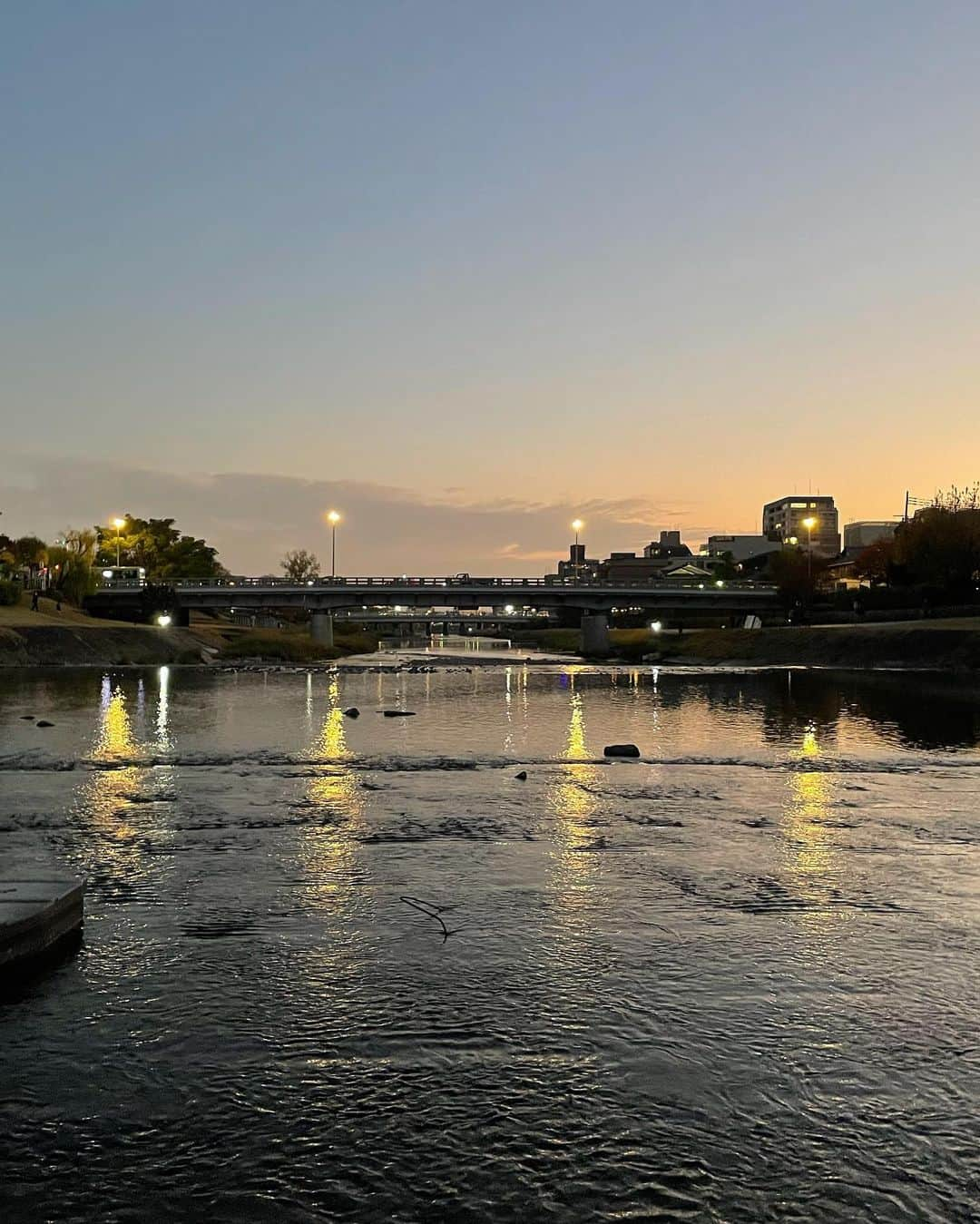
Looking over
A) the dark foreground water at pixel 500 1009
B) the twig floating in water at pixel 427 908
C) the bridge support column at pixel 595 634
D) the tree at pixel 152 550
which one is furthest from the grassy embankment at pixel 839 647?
→ the tree at pixel 152 550

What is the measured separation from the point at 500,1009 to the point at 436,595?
121524 millimetres

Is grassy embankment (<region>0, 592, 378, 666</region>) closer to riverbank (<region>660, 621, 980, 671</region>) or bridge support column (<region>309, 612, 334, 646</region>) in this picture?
A: bridge support column (<region>309, 612, 334, 646</region>)

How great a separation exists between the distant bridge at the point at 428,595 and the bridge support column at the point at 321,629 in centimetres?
12

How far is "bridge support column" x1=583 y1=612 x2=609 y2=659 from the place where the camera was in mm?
128500

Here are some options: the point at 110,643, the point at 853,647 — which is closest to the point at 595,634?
the point at 853,647

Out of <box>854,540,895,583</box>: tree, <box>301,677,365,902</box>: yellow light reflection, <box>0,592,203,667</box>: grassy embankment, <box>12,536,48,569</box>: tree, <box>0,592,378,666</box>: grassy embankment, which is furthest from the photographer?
<box>854,540,895,583</box>: tree

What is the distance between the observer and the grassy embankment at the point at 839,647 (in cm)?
7838

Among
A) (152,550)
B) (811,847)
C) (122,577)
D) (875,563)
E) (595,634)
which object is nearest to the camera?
(811,847)

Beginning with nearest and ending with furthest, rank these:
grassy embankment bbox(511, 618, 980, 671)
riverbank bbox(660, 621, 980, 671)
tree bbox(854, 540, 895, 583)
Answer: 1. riverbank bbox(660, 621, 980, 671)
2. grassy embankment bbox(511, 618, 980, 671)
3. tree bbox(854, 540, 895, 583)

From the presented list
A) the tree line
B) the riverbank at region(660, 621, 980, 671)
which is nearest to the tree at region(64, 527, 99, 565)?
the tree line

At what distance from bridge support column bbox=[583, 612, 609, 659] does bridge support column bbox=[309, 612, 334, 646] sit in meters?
31.9

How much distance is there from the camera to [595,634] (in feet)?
427

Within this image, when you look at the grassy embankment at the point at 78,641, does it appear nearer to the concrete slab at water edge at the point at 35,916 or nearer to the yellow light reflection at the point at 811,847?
the yellow light reflection at the point at 811,847

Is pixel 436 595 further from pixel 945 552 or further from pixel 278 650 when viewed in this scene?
pixel 945 552
